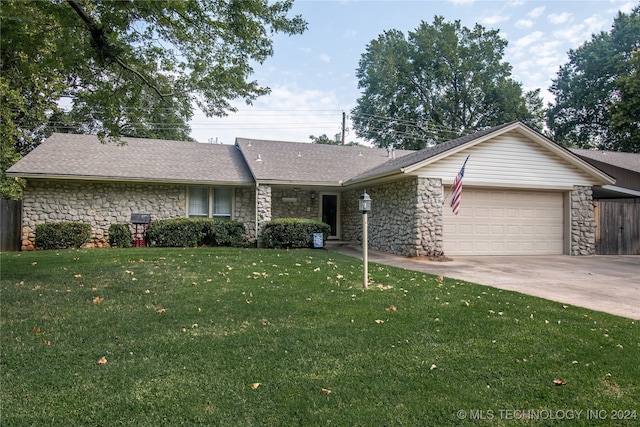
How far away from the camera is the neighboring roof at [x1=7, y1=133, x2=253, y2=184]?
13117 millimetres

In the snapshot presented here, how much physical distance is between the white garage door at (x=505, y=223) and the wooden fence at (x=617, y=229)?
1.73 metres

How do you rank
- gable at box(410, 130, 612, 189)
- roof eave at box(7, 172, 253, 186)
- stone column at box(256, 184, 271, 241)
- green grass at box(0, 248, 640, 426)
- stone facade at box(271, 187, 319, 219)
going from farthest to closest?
1. stone facade at box(271, 187, 319, 219)
2. stone column at box(256, 184, 271, 241)
3. roof eave at box(7, 172, 253, 186)
4. gable at box(410, 130, 612, 189)
5. green grass at box(0, 248, 640, 426)

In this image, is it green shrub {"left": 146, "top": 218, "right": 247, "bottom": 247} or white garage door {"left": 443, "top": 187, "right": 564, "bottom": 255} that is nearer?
white garage door {"left": 443, "top": 187, "right": 564, "bottom": 255}

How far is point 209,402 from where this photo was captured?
265cm

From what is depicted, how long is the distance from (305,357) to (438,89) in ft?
115

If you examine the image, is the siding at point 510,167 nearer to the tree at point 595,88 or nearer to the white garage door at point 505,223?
the white garage door at point 505,223

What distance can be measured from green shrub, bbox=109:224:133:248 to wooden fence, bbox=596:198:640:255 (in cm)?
1614

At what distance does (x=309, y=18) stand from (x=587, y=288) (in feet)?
25.1

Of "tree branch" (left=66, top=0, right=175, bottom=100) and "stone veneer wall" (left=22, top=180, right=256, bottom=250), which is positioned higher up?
"tree branch" (left=66, top=0, right=175, bottom=100)

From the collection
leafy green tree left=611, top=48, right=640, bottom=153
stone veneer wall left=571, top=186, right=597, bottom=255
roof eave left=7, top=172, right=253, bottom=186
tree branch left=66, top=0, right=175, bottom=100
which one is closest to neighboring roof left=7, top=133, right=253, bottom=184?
roof eave left=7, top=172, right=253, bottom=186

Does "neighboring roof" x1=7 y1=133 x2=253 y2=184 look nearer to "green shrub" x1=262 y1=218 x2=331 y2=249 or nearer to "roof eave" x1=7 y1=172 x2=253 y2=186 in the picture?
"roof eave" x1=7 y1=172 x2=253 y2=186

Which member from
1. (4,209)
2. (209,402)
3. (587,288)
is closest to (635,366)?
(209,402)

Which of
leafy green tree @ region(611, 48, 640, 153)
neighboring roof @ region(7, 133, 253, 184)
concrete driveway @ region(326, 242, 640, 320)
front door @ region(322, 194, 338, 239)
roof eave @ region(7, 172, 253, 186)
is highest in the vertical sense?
leafy green tree @ region(611, 48, 640, 153)

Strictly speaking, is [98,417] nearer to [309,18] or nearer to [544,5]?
[309,18]
